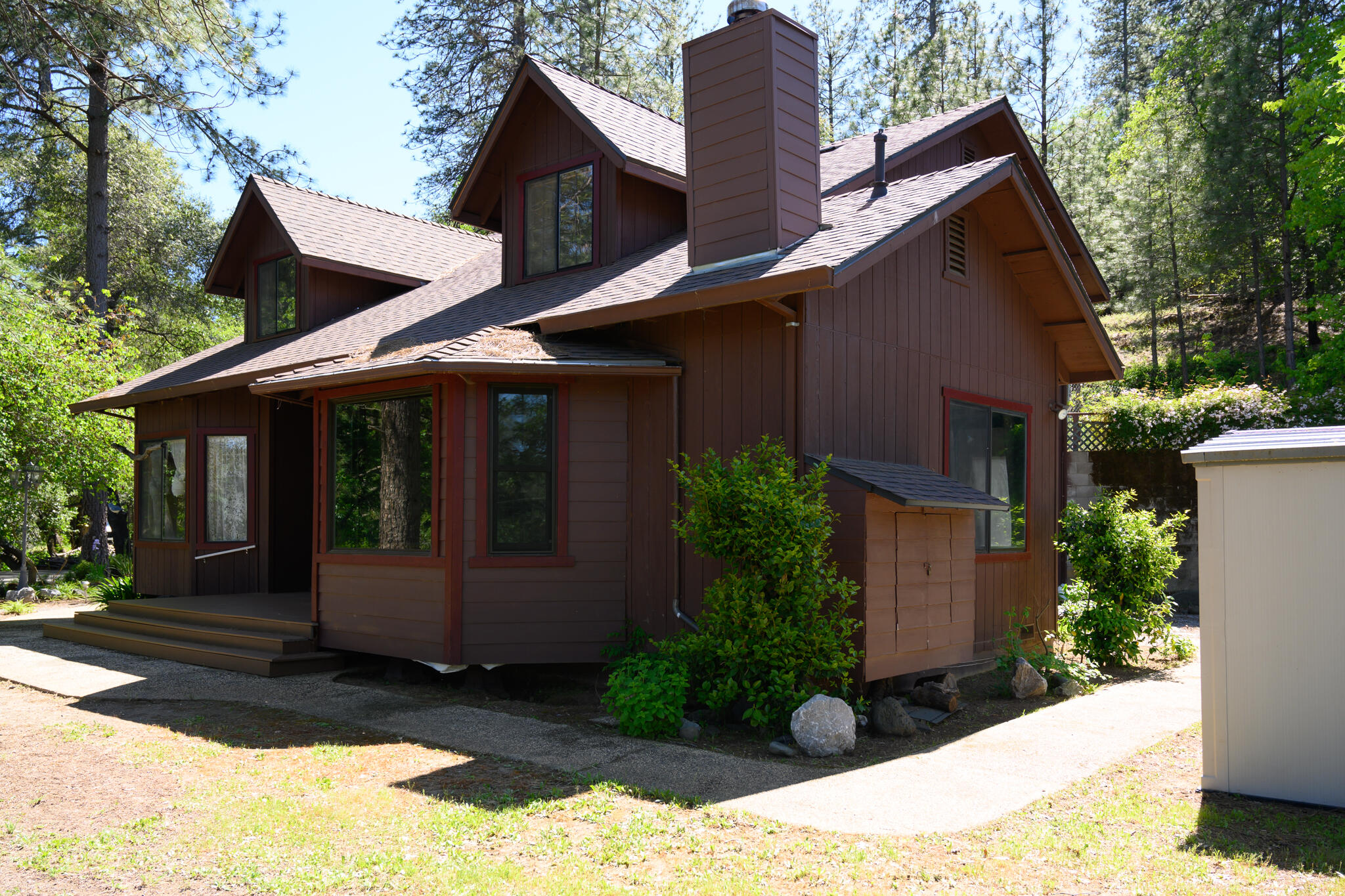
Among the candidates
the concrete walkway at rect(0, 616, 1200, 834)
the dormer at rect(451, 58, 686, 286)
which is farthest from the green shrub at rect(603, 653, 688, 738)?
the dormer at rect(451, 58, 686, 286)

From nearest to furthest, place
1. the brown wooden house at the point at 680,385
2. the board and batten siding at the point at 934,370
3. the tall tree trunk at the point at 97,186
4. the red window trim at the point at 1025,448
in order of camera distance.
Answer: the brown wooden house at the point at 680,385, the board and batten siding at the point at 934,370, the red window trim at the point at 1025,448, the tall tree trunk at the point at 97,186

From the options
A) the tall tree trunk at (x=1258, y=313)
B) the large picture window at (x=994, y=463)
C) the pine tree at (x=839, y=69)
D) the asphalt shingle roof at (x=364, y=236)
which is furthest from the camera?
the pine tree at (x=839, y=69)

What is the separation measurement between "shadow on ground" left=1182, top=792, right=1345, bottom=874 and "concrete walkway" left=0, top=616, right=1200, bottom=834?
0.81m

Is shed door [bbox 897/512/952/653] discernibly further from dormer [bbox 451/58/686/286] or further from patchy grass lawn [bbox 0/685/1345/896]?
dormer [bbox 451/58/686/286]

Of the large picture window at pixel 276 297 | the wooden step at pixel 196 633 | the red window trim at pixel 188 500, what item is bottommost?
the wooden step at pixel 196 633

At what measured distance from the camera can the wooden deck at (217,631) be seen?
862 centimetres

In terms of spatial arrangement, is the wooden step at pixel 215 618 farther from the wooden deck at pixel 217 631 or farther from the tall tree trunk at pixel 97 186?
the tall tree trunk at pixel 97 186

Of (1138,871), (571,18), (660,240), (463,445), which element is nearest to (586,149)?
(660,240)

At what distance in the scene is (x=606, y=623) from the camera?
795 centimetres

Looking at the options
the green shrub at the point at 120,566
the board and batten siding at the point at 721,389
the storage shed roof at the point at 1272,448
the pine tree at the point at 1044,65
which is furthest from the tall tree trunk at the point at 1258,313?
the green shrub at the point at 120,566

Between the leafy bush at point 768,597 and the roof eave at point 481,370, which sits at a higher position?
the roof eave at point 481,370

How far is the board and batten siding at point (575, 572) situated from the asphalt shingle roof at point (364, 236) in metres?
7.05

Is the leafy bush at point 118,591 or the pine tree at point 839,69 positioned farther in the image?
the pine tree at point 839,69

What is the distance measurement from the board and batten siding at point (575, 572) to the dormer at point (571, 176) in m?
2.74
